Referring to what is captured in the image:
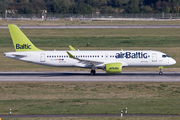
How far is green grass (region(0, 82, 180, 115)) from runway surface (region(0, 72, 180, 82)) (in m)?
2.81

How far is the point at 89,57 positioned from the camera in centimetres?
4684

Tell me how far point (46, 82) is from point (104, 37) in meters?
49.1

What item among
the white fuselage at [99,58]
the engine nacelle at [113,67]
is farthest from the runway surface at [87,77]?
the white fuselage at [99,58]

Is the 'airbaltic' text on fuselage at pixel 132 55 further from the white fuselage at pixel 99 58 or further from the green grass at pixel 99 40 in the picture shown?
the green grass at pixel 99 40

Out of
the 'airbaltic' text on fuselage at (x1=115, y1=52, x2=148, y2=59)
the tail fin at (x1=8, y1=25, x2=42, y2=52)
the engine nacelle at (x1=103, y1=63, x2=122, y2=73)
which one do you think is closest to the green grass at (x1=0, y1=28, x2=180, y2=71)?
the tail fin at (x1=8, y1=25, x2=42, y2=52)

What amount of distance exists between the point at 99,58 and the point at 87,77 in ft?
12.4

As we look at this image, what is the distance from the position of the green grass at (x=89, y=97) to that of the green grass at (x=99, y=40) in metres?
18.0

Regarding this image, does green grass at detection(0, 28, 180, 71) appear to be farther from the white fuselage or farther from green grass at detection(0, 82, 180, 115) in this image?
green grass at detection(0, 82, 180, 115)

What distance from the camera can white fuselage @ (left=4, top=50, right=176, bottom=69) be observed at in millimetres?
46219

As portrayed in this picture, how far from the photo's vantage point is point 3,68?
177 feet

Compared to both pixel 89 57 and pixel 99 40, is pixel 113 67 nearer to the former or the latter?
pixel 89 57

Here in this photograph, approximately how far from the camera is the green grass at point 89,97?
87.5 feet

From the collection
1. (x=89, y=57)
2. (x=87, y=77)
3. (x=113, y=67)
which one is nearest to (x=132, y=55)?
(x=113, y=67)

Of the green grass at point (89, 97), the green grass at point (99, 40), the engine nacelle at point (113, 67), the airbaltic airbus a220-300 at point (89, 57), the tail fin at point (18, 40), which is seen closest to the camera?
the green grass at point (89, 97)
